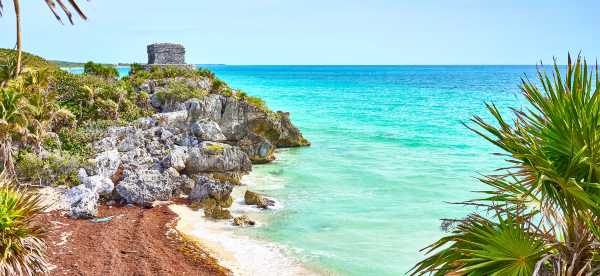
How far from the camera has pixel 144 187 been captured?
52.7 ft

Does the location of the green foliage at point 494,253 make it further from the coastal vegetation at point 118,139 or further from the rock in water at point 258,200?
the rock in water at point 258,200

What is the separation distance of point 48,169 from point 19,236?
10074mm

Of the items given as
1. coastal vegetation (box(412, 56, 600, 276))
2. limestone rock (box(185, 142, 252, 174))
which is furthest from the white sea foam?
coastal vegetation (box(412, 56, 600, 276))

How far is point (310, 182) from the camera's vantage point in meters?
20.3

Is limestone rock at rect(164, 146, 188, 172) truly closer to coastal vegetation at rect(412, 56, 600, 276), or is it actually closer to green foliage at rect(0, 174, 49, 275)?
green foliage at rect(0, 174, 49, 275)

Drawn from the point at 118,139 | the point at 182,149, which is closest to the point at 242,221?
the point at 182,149

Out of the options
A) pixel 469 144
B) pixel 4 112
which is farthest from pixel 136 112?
pixel 469 144

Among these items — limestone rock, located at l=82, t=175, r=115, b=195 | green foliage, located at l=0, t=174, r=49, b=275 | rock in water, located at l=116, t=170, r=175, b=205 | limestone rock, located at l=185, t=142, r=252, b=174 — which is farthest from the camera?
limestone rock, located at l=185, t=142, r=252, b=174

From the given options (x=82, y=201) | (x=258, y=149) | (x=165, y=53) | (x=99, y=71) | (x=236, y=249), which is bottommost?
(x=236, y=249)

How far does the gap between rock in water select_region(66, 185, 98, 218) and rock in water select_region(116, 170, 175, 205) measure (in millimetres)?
938

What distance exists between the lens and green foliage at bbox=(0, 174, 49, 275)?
7094mm

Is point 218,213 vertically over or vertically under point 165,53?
under

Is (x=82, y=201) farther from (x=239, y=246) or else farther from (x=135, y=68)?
(x=135, y=68)

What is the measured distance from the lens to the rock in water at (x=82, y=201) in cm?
1411
